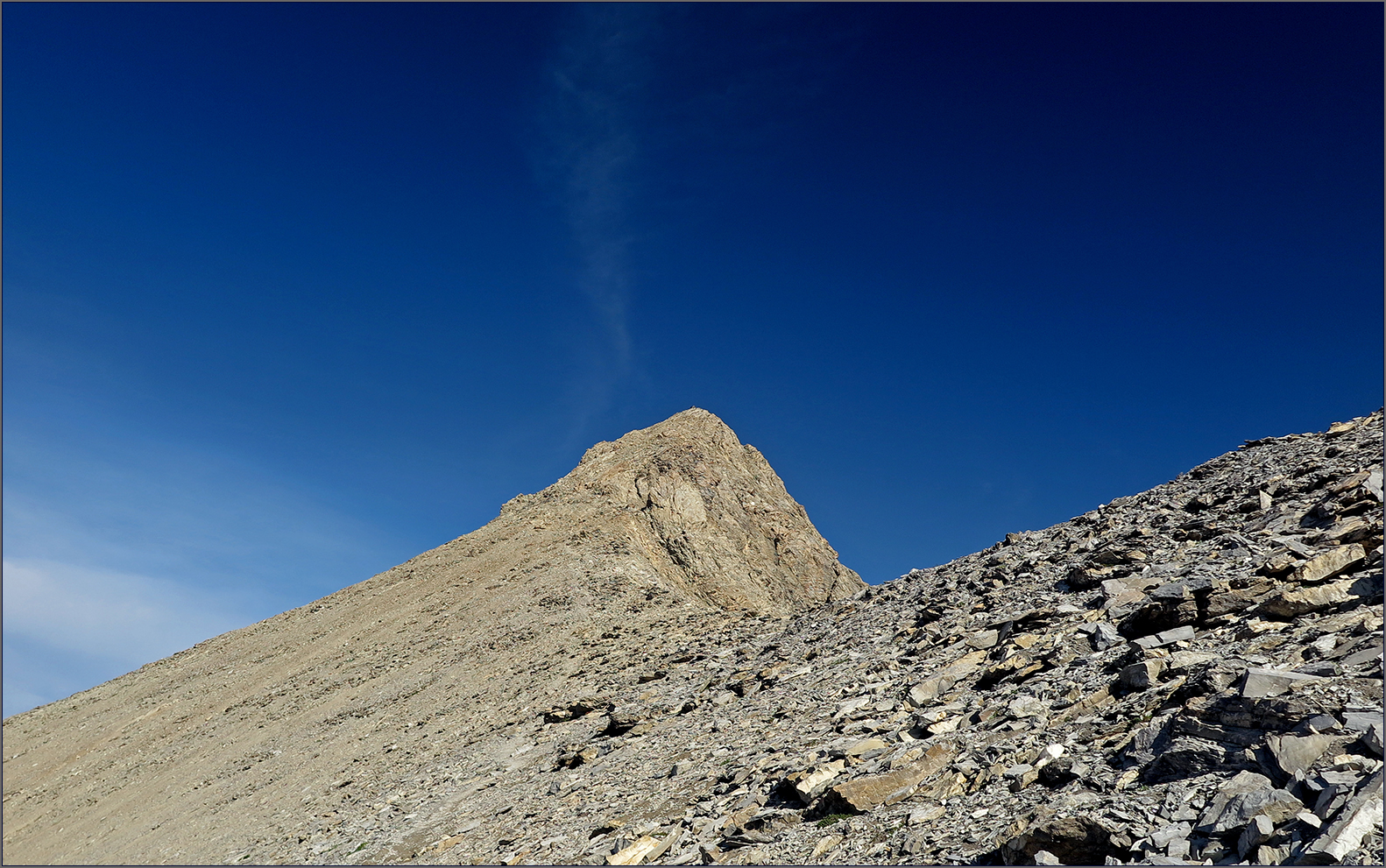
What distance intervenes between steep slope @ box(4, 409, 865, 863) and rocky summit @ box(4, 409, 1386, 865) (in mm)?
242

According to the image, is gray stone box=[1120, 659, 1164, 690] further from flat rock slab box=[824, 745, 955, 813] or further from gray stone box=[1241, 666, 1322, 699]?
flat rock slab box=[824, 745, 955, 813]

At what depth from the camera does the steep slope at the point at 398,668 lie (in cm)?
3086

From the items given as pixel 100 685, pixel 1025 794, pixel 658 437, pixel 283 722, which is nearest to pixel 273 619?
pixel 100 685

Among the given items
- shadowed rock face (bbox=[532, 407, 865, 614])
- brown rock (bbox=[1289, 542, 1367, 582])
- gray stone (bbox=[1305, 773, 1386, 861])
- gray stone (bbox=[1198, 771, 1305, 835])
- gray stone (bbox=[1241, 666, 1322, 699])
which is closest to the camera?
gray stone (bbox=[1305, 773, 1386, 861])

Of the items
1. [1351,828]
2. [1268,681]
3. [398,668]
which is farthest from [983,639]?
[398,668]

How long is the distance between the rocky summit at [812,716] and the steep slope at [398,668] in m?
0.24

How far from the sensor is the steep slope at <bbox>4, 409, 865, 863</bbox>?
1215 inches

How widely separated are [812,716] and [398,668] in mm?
28845

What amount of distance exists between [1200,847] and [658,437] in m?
63.8

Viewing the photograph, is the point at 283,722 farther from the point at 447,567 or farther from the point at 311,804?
the point at 447,567

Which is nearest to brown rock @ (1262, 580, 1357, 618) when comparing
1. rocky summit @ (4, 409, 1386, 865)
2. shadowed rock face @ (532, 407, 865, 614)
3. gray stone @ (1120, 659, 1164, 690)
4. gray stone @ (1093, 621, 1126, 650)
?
rocky summit @ (4, 409, 1386, 865)

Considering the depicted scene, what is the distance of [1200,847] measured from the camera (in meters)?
8.87

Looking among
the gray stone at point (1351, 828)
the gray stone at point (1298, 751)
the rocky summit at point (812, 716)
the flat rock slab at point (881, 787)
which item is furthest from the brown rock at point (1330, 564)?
the gray stone at point (1351, 828)

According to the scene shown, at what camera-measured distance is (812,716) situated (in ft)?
65.6
